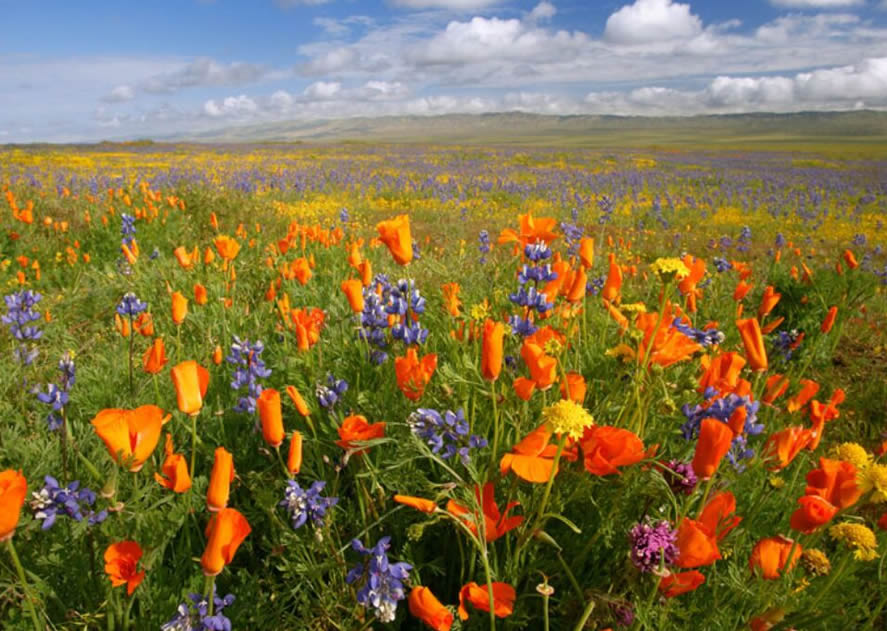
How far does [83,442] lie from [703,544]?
1915 millimetres

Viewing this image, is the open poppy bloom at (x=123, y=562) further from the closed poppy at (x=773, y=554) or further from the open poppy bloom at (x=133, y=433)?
the closed poppy at (x=773, y=554)

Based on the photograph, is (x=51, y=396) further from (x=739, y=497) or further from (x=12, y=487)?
(x=739, y=497)

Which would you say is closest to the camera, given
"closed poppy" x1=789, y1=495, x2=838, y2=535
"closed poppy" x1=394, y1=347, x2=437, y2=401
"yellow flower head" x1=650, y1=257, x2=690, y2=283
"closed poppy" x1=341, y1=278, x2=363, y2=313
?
"closed poppy" x1=789, y1=495, x2=838, y2=535

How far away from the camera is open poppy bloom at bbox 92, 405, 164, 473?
3.37 feet

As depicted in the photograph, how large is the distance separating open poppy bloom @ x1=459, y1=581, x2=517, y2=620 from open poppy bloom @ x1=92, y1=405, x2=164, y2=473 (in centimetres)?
75

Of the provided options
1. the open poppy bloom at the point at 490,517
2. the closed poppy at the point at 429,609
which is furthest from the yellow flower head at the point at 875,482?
the closed poppy at the point at 429,609

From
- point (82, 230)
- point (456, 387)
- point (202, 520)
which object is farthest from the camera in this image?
point (82, 230)

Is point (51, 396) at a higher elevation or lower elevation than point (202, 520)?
higher

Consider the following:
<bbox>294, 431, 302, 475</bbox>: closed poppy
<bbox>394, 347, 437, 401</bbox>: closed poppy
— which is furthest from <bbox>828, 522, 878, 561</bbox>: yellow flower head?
<bbox>294, 431, 302, 475</bbox>: closed poppy

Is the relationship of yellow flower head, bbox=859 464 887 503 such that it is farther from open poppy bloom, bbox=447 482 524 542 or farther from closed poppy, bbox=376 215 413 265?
closed poppy, bbox=376 215 413 265

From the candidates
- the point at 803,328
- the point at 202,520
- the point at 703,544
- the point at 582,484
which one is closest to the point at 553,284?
the point at 582,484

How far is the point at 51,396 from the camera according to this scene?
4.91ft

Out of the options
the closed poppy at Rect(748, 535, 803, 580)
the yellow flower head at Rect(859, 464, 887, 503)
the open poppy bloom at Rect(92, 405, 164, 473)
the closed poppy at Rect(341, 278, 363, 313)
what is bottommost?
the closed poppy at Rect(748, 535, 803, 580)

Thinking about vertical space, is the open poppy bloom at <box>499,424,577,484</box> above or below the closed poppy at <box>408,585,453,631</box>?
above
